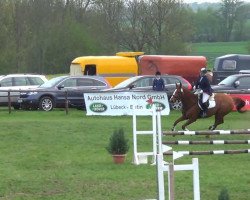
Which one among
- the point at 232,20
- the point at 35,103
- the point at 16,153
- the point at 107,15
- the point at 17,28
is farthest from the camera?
the point at 232,20

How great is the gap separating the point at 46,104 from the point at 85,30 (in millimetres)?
40079

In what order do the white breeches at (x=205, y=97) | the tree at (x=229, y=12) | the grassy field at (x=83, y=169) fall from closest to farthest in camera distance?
the grassy field at (x=83, y=169), the white breeches at (x=205, y=97), the tree at (x=229, y=12)

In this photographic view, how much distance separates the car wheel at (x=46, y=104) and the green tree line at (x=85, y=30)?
32.1m

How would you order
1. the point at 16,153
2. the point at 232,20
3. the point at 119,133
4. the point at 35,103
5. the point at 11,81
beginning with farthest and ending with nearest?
the point at 232,20 < the point at 11,81 < the point at 35,103 < the point at 16,153 < the point at 119,133

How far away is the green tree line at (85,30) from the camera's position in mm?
67438

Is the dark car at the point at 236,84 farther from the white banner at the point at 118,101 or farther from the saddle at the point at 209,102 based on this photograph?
the saddle at the point at 209,102

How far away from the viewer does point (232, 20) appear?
99.8m

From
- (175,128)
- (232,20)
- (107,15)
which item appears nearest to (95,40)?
(107,15)

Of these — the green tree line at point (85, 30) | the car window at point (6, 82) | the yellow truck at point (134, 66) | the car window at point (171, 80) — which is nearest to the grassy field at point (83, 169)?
the car window at point (171, 80)

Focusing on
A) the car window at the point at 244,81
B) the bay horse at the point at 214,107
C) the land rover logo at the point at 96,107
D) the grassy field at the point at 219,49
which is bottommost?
the grassy field at the point at 219,49

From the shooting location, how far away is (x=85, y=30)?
7006cm

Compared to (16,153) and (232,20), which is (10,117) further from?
(232,20)

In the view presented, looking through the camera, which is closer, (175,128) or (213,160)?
(213,160)

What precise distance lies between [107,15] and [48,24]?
617cm
